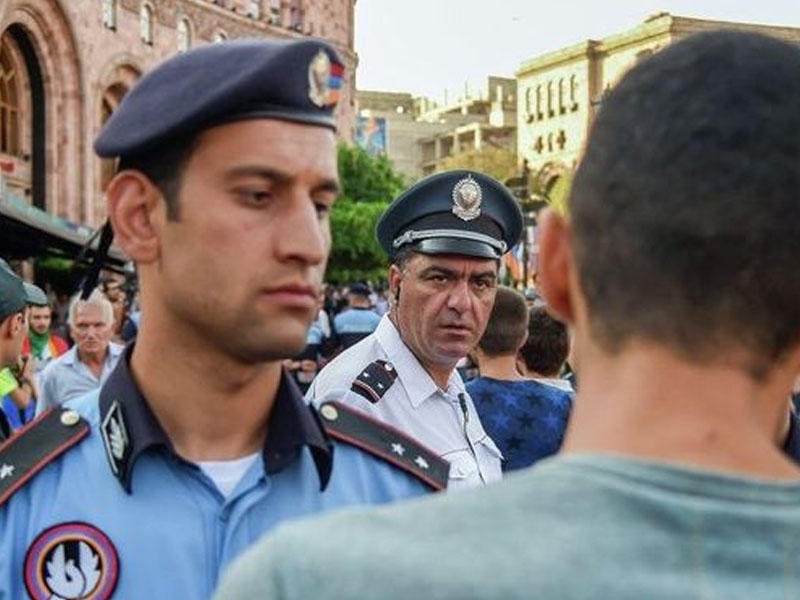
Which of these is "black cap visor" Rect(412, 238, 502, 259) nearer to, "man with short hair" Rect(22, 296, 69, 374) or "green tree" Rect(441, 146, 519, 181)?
"man with short hair" Rect(22, 296, 69, 374)

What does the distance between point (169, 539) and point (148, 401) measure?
29cm

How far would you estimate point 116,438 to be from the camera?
7.81ft

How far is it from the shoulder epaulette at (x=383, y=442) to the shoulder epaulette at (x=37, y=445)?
0.48 meters

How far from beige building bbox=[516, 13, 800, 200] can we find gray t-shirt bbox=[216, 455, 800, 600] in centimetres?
8122

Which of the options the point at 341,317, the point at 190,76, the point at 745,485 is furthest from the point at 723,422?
the point at 341,317

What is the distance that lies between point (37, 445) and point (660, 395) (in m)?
1.50

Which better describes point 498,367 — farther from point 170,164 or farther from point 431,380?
point 170,164

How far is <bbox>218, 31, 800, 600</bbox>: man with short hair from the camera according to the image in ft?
Result: 3.84

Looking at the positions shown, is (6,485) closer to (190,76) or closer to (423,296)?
(190,76)

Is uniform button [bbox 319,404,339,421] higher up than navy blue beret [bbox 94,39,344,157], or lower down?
lower down

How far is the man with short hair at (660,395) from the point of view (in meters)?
1.17

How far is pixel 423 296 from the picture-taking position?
15.3ft

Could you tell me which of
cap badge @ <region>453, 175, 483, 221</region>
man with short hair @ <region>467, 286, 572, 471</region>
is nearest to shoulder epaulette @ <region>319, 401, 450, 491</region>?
man with short hair @ <region>467, 286, 572, 471</region>

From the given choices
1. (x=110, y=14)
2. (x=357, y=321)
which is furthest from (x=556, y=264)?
(x=110, y=14)
